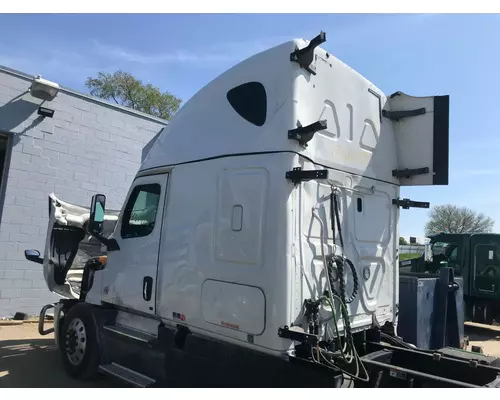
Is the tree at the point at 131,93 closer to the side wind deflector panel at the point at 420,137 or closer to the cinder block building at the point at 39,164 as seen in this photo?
the cinder block building at the point at 39,164

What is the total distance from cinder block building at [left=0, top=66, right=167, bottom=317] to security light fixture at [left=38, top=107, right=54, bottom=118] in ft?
0.04

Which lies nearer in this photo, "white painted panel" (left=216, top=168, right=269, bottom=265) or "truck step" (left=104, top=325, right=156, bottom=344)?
"white painted panel" (left=216, top=168, right=269, bottom=265)

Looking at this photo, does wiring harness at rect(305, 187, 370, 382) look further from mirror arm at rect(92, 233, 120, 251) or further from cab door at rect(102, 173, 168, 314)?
mirror arm at rect(92, 233, 120, 251)

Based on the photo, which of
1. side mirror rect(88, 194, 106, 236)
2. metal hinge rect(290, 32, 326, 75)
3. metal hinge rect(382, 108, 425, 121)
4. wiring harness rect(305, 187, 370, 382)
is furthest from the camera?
side mirror rect(88, 194, 106, 236)

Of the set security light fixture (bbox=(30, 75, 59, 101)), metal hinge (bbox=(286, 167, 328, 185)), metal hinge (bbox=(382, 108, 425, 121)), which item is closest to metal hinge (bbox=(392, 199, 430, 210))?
metal hinge (bbox=(382, 108, 425, 121))

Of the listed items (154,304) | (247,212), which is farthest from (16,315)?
(247,212)

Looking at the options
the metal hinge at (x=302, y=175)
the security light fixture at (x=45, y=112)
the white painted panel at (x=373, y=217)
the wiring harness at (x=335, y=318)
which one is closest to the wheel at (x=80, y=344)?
the wiring harness at (x=335, y=318)

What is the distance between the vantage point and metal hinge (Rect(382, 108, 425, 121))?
15.5 ft

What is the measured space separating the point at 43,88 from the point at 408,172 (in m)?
7.75

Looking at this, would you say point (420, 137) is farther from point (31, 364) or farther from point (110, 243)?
point (31, 364)

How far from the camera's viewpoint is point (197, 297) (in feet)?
13.2

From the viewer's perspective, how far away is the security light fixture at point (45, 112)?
366 inches

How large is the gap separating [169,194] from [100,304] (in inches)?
67.3

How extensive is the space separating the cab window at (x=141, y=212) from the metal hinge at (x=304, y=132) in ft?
5.70
